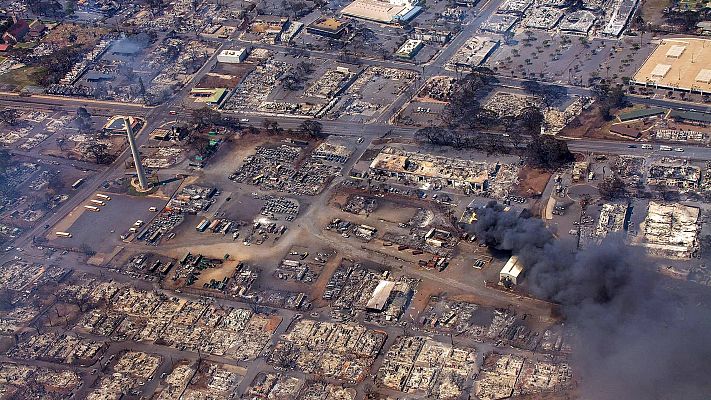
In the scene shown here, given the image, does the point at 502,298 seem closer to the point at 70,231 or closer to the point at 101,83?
the point at 70,231

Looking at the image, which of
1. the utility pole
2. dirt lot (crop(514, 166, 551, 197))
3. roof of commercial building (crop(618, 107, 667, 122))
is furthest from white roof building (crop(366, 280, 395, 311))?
roof of commercial building (crop(618, 107, 667, 122))

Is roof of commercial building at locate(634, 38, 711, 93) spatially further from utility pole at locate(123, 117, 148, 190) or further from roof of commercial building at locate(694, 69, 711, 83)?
utility pole at locate(123, 117, 148, 190)

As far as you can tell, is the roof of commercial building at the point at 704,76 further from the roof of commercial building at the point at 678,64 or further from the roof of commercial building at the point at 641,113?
the roof of commercial building at the point at 641,113

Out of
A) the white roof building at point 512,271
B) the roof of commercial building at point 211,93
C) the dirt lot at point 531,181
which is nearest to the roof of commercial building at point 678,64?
the dirt lot at point 531,181

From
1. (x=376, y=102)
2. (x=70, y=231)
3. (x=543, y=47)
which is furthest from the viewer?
(x=543, y=47)

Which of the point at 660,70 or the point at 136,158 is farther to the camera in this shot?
the point at 660,70

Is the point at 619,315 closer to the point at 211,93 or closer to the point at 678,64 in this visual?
the point at 678,64

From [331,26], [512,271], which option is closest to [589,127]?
[512,271]

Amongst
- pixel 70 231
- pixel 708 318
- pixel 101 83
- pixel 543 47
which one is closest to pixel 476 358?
pixel 708 318

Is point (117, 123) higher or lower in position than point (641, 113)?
higher
